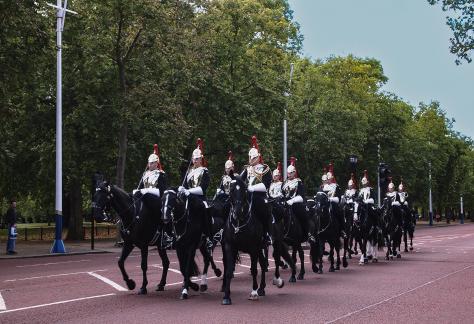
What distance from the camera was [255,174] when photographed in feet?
46.7

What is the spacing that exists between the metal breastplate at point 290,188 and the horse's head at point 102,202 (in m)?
5.11

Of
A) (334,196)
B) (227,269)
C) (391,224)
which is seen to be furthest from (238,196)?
(391,224)

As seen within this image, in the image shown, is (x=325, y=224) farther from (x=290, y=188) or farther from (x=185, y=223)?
(x=185, y=223)

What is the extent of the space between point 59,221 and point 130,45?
30.1 ft

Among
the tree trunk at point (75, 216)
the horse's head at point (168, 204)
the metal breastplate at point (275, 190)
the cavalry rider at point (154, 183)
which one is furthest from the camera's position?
the tree trunk at point (75, 216)

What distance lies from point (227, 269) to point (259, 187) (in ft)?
6.08

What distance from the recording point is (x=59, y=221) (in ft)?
98.1

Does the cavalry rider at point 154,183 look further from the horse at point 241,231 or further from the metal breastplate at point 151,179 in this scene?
the horse at point 241,231

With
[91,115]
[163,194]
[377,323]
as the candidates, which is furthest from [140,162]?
[377,323]

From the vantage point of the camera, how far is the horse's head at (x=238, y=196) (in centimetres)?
1328

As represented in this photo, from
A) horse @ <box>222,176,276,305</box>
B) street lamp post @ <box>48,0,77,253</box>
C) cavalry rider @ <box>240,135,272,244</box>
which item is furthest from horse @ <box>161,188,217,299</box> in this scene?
street lamp post @ <box>48,0,77,253</box>

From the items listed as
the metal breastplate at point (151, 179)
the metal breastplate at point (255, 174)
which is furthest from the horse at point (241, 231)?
the metal breastplate at point (151, 179)

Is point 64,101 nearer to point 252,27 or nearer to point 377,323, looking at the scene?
point 252,27

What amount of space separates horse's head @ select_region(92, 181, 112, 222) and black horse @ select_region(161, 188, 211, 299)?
151 cm
